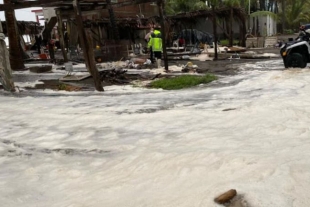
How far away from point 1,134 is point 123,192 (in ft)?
10.3

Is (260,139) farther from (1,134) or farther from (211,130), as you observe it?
(1,134)

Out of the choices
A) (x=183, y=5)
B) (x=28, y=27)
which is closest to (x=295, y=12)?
(x=183, y=5)

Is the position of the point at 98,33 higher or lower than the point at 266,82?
higher

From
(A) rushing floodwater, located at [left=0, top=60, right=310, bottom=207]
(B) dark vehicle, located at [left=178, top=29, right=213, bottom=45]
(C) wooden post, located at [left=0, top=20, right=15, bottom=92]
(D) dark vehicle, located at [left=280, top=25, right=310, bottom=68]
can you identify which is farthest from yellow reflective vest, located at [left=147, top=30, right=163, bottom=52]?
(B) dark vehicle, located at [left=178, top=29, right=213, bottom=45]

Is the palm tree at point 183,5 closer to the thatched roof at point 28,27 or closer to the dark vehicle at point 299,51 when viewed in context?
the thatched roof at point 28,27

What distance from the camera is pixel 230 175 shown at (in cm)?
300

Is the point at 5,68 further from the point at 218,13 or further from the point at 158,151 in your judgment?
the point at 218,13

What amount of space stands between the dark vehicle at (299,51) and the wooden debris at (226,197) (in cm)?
967

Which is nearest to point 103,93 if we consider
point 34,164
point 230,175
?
point 34,164

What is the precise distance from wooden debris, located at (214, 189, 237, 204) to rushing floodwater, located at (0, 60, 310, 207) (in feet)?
0.21

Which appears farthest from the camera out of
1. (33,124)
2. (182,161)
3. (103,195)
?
(33,124)

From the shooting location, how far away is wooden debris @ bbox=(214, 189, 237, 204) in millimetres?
2533

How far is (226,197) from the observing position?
2.55 meters

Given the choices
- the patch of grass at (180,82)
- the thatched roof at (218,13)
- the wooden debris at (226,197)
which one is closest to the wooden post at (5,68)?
the patch of grass at (180,82)
